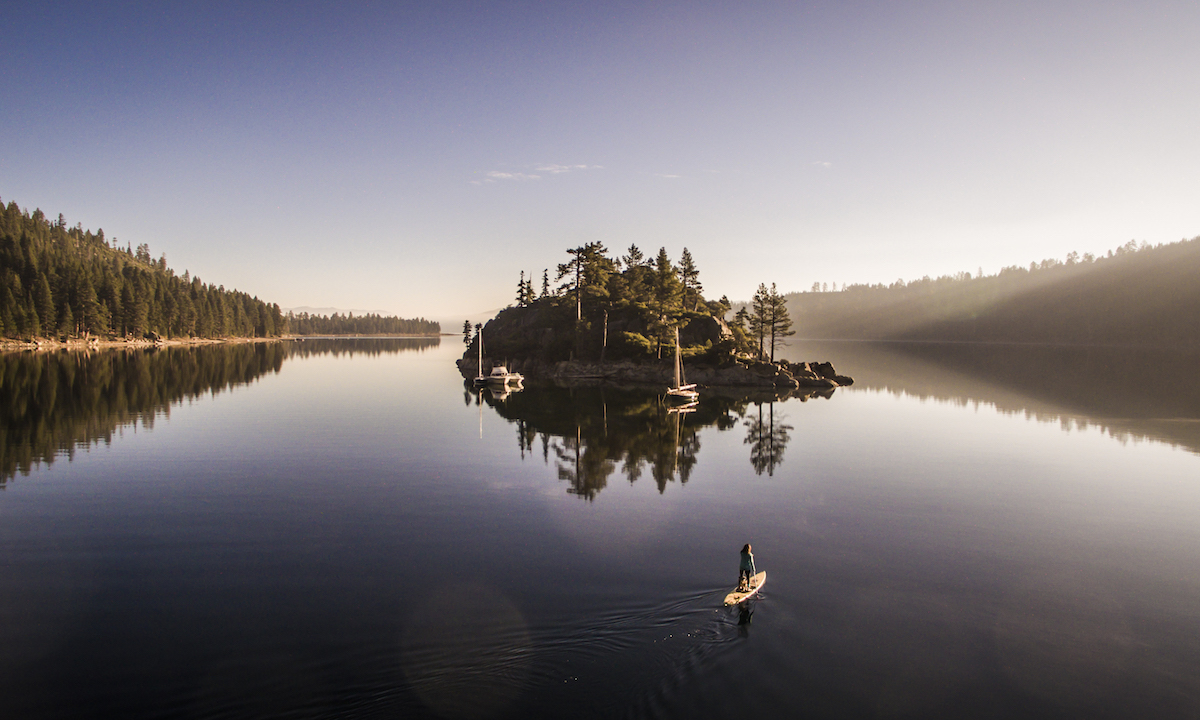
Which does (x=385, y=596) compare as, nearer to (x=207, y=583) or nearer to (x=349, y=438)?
(x=207, y=583)

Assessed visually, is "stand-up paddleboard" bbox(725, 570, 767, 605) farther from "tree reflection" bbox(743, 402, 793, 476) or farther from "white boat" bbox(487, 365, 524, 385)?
"white boat" bbox(487, 365, 524, 385)

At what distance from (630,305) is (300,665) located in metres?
100

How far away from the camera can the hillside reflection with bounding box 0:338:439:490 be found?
40.2 meters

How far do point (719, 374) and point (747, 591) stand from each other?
7928 cm

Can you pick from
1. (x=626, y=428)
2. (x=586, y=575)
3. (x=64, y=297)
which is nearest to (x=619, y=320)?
(x=626, y=428)

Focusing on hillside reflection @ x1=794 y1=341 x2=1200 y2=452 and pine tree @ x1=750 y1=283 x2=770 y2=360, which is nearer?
hillside reflection @ x1=794 y1=341 x2=1200 y2=452

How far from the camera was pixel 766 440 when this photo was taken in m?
48.5

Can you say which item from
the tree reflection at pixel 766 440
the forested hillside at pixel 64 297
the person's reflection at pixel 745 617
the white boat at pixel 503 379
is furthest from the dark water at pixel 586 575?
the forested hillside at pixel 64 297

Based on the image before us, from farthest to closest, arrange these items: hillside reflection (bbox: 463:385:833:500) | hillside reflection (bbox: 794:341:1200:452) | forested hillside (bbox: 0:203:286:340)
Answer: forested hillside (bbox: 0:203:286:340) → hillside reflection (bbox: 794:341:1200:452) → hillside reflection (bbox: 463:385:833:500)

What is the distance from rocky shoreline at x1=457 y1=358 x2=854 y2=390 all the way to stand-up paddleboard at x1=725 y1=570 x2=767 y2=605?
75.6 m

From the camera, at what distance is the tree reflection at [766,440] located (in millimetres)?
39844

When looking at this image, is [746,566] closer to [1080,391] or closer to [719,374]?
[719,374]

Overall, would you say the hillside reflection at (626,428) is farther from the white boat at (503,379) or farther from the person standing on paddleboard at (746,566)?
the person standing on paddleboard at (746,566)

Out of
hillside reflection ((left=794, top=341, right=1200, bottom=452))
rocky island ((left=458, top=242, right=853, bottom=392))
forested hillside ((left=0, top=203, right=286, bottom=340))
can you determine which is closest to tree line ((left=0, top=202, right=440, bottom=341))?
forested hillside ((left=0, top=203, right=286, bottom=340))
